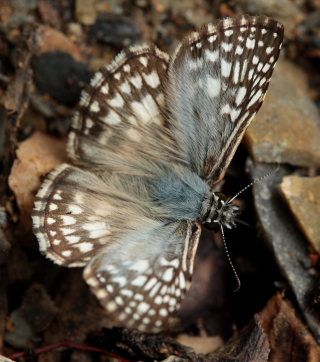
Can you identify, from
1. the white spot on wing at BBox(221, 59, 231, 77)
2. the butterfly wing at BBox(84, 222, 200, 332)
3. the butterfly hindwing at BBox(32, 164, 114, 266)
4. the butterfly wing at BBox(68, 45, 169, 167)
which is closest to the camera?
the butterfly wing at BBox(84, 222, 200, 332)

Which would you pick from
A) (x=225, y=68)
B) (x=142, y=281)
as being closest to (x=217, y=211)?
(x=142, y=281)

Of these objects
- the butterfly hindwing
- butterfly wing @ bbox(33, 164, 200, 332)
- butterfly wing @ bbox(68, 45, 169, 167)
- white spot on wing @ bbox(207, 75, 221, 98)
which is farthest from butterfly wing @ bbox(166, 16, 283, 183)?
the butterfly hindwing

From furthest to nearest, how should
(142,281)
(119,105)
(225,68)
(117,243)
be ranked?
(119,105), (225,68), (117,243), (142,281)

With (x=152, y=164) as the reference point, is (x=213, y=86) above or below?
above

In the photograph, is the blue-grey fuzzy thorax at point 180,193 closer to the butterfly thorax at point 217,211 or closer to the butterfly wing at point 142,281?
the butterfly thorax at point 217,211

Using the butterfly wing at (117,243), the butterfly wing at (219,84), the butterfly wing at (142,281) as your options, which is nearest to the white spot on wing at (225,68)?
the butterfly wing at (219,84)

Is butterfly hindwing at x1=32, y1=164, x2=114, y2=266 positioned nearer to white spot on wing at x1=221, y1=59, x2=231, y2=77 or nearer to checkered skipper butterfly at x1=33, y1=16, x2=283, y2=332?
checkered skipper butterfly at x1=33, y1=16, x2=283, y2=332

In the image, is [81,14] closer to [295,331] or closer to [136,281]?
[136,281]

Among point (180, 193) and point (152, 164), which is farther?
point (152, 164)

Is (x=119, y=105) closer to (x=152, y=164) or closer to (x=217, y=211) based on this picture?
(x=152, y=164)
